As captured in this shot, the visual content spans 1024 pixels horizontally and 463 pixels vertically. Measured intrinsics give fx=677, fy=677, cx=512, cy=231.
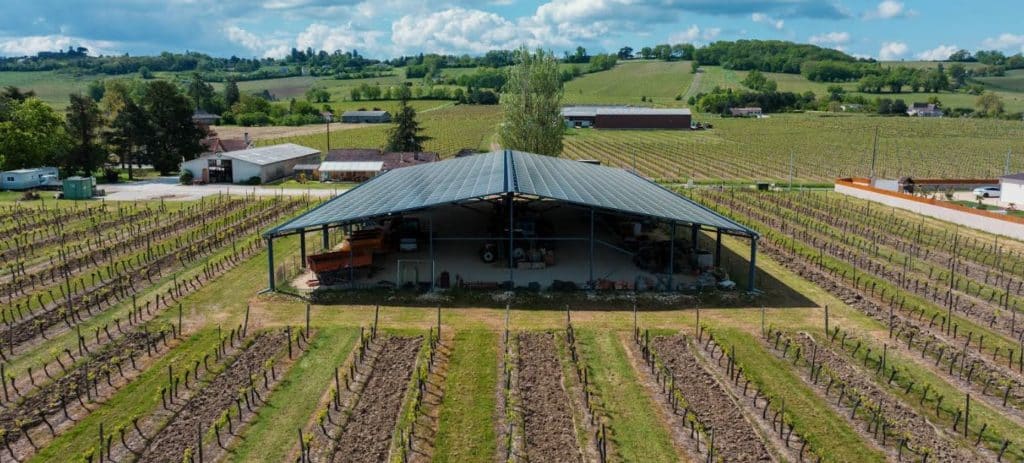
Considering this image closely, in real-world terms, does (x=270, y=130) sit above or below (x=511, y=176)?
above

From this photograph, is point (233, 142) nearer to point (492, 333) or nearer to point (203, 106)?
point (492, 333)

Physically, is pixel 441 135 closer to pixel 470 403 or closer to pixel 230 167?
pixel 230 167

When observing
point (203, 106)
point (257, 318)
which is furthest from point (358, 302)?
point (203, 106)

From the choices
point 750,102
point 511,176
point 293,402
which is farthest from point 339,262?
point 750,102

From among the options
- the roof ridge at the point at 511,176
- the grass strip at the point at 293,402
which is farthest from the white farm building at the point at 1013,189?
the grass strip at the point at 293,402

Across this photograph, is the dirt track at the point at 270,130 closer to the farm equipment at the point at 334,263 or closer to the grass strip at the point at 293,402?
the farm equipment at the point at 334,263

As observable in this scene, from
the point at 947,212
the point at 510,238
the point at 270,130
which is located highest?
the point at 270,130
